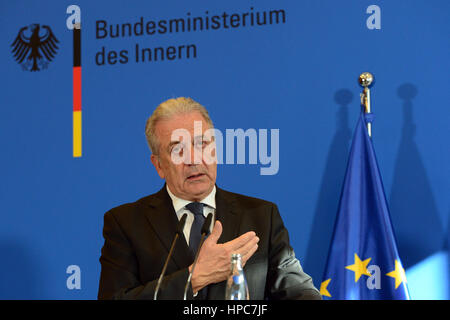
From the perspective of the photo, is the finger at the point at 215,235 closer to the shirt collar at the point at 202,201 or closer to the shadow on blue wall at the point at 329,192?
the shirt collar at the point at 202,201

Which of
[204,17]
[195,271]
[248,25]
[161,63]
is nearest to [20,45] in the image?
[161,63]

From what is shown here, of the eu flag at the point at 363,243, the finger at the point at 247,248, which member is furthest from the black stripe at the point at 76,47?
the finger at the point at 247,248

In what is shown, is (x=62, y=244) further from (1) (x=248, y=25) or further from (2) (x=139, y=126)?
(1) (x=248, y=25)

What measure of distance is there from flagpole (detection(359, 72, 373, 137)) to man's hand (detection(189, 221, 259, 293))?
126 cm

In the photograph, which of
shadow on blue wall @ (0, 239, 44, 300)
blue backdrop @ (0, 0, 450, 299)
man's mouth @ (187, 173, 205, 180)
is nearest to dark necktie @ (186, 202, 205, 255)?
man's mouth @ (187, 173, 205, 180)

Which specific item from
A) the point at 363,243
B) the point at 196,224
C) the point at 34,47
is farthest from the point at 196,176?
the point at 34,47

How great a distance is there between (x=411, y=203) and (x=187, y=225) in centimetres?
140

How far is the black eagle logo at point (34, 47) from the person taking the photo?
4172 millimetres

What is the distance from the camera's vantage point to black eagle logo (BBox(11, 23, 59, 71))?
164 inches

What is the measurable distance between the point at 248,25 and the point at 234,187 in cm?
106

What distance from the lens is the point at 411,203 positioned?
125 inches

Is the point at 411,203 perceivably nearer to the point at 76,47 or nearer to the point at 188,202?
the point at 188,202

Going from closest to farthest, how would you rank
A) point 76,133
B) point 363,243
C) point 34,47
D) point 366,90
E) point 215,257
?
point 215,257 < point 363,243 < point 366,90 < point 76,133 < point 34,47

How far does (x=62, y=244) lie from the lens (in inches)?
157
